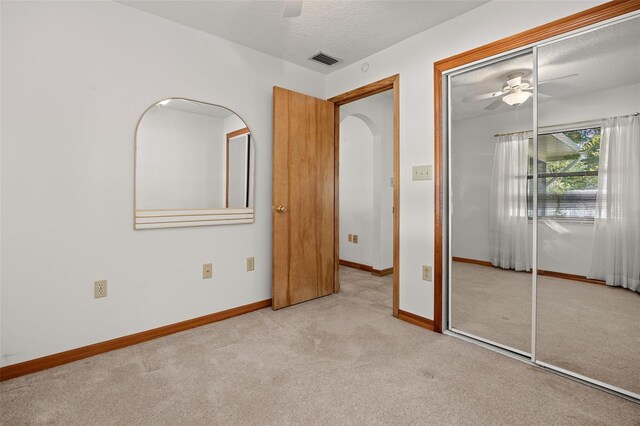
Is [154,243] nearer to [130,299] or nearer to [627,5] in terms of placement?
[130,299]

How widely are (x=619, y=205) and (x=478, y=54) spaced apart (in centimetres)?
135

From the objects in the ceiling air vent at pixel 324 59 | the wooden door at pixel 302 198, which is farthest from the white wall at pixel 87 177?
the ceiling air vent at pixel 324 59

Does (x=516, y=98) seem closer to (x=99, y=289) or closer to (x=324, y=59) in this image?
(x=324, y=59)

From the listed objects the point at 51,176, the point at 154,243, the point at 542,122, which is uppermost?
the point at 542,122

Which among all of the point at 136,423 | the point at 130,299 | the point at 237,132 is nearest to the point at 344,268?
the point at 237,132

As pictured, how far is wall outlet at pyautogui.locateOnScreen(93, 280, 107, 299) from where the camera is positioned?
217 centimetres

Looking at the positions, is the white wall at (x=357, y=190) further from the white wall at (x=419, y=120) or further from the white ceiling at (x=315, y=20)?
the white ceiling at (x=315, y=20)

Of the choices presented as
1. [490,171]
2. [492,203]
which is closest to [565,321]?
[492,203]

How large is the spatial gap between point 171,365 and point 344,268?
3.13 m

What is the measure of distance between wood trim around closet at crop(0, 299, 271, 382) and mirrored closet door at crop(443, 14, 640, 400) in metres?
1.99

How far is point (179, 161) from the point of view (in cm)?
254

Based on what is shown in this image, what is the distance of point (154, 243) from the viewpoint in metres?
2.42

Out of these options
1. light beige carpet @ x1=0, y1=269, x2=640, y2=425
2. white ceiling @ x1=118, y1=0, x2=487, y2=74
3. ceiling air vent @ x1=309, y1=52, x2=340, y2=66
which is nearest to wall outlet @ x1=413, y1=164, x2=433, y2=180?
white ceiling @ x1=118, y1=0, x2=487, y2=74

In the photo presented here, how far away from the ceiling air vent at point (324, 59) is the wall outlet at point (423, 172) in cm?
142
